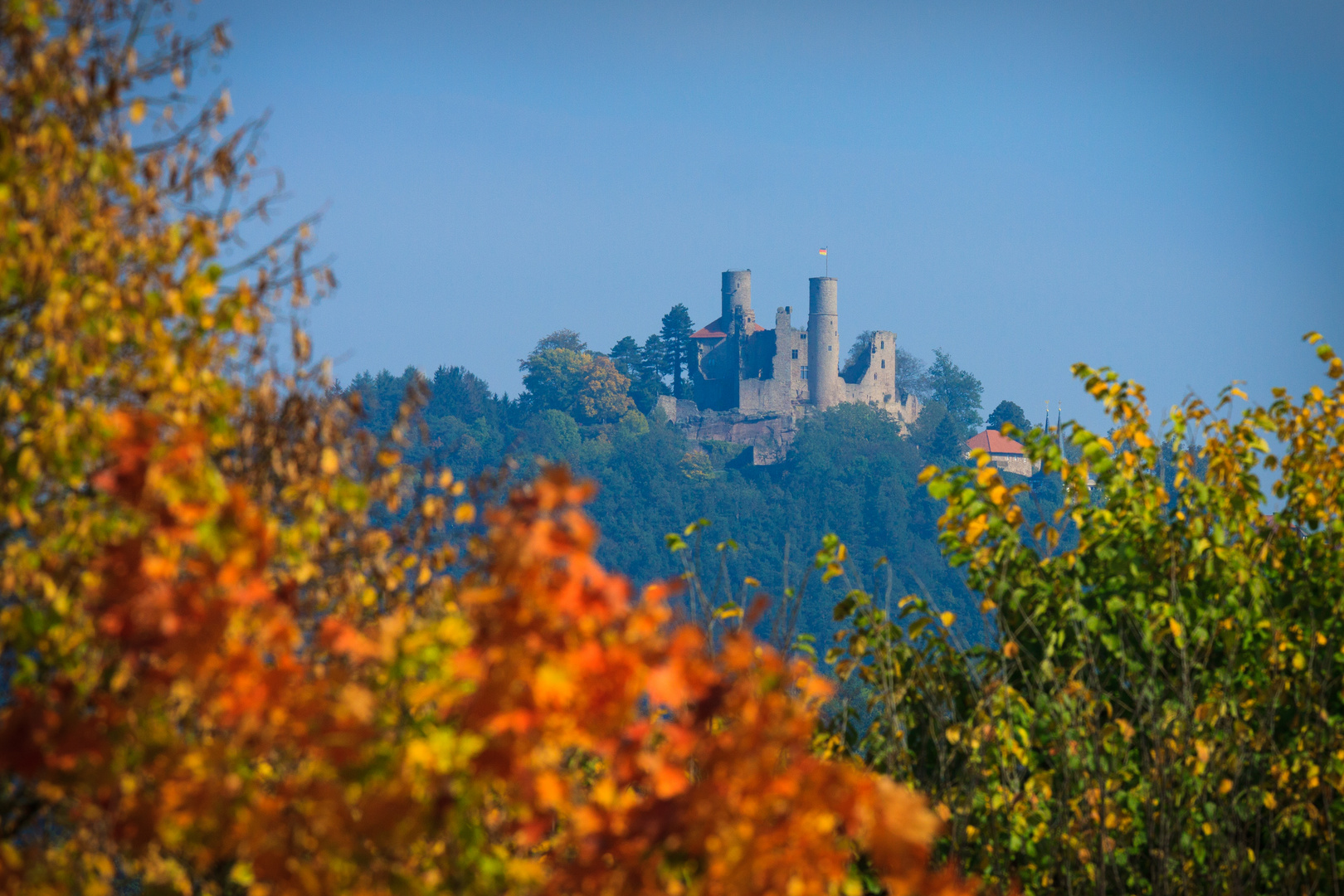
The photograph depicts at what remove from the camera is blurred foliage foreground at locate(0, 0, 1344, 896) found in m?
1.66

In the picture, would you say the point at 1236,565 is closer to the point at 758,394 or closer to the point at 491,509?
the point at 491,509

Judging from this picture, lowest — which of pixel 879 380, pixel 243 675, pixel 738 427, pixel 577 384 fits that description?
pixel 243 675

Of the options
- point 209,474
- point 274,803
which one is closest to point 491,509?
point 209,474

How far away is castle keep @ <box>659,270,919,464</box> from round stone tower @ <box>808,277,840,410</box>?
5 centimetres

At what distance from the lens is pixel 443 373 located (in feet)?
281

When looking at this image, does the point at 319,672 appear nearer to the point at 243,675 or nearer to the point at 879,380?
the point at 243,675

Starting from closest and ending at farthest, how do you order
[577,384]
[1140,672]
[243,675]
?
1. [243,675]
2. [1140,672]
3. [577,384]

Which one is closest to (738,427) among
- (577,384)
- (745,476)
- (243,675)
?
(745,476)

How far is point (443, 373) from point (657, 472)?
67.6 feet

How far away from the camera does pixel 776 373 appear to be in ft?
235

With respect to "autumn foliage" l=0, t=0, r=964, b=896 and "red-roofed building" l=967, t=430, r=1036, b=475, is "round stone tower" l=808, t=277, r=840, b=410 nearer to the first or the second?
"red-roofed building" l=967, t=430, r=1036, b=475

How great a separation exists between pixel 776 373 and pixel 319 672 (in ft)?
228

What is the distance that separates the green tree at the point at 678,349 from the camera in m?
78.5

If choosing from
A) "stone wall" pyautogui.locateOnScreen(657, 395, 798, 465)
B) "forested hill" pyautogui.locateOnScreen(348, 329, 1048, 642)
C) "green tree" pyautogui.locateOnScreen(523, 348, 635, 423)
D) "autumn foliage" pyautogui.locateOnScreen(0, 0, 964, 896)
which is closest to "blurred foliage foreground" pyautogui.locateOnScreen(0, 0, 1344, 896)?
"autumn foliage" pyautogui.locateOnScreen(0, 0, 964, 896)
